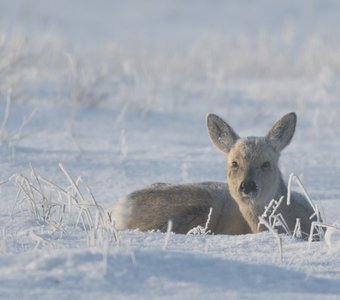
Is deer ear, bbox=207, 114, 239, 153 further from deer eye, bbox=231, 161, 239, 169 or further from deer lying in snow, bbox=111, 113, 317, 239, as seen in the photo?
deer eye, bbox=231, 161, 239, 169

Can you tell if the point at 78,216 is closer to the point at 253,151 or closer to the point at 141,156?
the point at 253,151

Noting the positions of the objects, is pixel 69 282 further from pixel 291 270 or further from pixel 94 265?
pixel 291 270

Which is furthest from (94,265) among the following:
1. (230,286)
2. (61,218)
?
(61,218)

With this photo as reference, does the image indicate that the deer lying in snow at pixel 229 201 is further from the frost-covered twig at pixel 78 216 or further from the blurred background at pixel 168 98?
the blurred background at pixel 168 98

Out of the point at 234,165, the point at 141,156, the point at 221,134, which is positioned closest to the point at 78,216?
the point at 234,165

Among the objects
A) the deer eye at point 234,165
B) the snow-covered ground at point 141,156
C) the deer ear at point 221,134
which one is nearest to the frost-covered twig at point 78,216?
the snow-covered ground at point 141,156

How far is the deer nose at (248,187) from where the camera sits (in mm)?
7055

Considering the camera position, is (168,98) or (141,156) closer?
(141,156)

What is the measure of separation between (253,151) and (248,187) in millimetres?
427

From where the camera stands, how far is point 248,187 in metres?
7.05

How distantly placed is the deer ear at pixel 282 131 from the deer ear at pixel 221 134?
0.89 feet

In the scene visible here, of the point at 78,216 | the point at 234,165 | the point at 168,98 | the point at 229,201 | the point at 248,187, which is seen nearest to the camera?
the point at 78,216

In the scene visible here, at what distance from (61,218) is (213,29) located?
24100mm

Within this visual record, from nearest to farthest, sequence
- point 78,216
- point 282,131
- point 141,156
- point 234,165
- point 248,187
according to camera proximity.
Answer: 1. point 78,216
2. point 248,187
3. point 234,165
4. point 282,131
5. point 141,156
